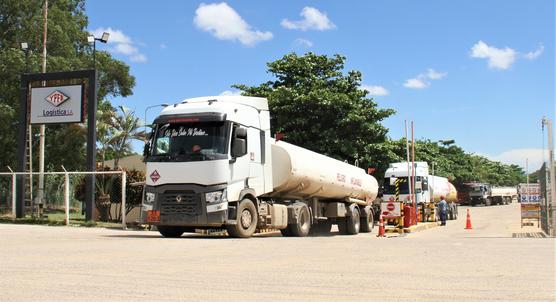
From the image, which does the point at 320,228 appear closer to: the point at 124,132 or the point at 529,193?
the point at 529,193

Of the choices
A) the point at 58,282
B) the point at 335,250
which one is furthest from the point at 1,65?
the point at 58,282

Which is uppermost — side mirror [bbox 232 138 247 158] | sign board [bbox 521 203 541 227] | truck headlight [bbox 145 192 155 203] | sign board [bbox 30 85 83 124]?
sign board [bbox 30 85 83 124]

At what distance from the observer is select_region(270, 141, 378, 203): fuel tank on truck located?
18.9 meters

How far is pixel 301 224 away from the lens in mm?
19766

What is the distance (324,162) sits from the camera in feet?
72.2

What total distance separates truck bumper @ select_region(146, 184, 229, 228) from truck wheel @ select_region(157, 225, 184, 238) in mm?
998

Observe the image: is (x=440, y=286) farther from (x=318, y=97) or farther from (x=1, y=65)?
(x=1, y=65)

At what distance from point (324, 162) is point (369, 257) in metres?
10.7

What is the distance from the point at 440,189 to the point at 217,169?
98.3 feet

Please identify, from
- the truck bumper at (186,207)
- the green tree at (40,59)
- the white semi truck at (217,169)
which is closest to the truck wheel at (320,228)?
the white semi truck at (217,169)

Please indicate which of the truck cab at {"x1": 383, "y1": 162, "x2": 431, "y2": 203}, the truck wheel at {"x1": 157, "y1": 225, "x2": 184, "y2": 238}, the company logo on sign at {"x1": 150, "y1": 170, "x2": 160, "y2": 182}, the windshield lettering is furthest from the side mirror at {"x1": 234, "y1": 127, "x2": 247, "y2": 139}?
the truck cab at {"x1": 383, "y1": 162, "x2": 431, "y2": 203}

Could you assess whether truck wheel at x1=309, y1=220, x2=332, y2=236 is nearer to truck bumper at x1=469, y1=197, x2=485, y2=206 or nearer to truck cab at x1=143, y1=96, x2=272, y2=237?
truck cab at x1=143, y1=96, x2=272, y2=237

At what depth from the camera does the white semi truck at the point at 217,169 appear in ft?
51.8

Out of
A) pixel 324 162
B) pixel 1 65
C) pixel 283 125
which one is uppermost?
pixel 1 65
